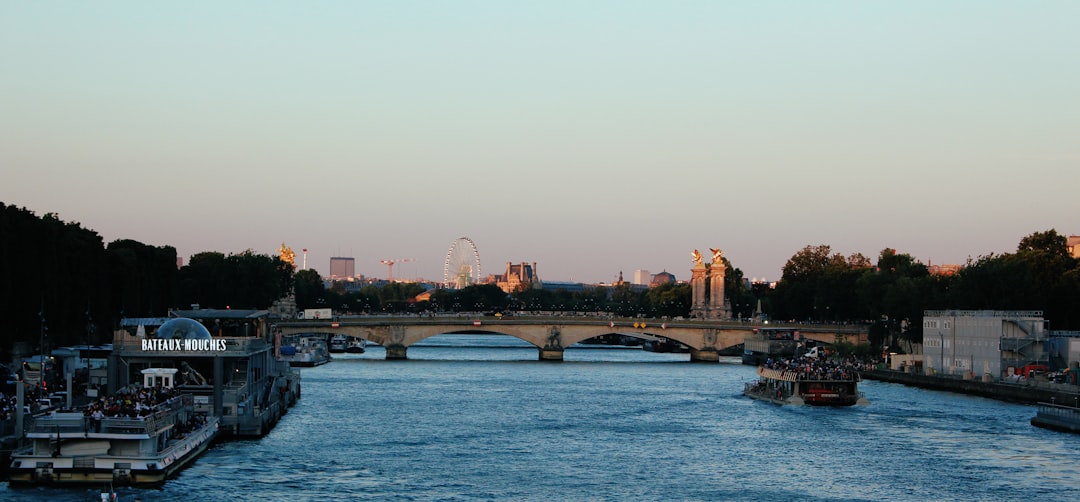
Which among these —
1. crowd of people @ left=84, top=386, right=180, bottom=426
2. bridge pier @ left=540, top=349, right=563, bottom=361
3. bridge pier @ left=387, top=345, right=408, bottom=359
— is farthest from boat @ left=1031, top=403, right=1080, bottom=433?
bridge pier @ left=387, top=345, right=408, bottom=359

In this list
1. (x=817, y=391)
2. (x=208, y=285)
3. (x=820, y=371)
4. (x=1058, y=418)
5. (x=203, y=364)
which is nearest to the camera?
(x=203, y=364)

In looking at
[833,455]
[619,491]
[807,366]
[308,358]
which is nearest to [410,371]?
[308,358]

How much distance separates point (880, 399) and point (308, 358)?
68175 millimetres

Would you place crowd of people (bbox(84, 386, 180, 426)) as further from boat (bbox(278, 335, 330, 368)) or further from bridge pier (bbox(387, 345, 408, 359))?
bridge pier (bbox(387, 345, 408, 359))

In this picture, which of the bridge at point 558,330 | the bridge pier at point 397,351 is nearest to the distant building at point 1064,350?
the bridge at point 558,330

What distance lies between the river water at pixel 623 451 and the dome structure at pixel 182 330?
18.3ft

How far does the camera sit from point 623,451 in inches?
2645

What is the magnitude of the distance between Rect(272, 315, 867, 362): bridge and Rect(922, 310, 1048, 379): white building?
39911 millimetres

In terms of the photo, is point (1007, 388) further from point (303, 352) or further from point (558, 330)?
point (303, 352)

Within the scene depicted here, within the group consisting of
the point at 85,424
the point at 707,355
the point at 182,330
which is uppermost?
the point at 182,330

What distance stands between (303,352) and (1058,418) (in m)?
92.6

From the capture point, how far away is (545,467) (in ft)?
200

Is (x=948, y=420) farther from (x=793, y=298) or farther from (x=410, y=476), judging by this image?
(x=793, y=298)

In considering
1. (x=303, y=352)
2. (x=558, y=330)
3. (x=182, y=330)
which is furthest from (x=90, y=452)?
(x=558, y=330)
